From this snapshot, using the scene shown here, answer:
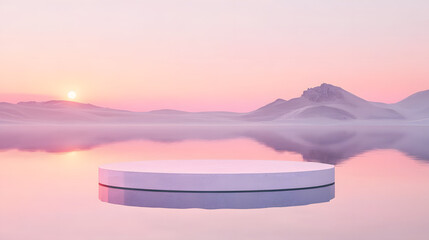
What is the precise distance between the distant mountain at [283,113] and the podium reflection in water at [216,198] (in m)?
106

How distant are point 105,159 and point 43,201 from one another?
11.0m

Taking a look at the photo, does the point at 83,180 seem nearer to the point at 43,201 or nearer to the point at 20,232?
the point at 43,201

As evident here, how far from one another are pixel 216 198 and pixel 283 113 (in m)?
152

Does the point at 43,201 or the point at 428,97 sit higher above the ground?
the point at 428,97

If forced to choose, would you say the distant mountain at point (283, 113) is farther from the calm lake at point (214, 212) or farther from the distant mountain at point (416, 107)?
the calm lake at point (214, 212)

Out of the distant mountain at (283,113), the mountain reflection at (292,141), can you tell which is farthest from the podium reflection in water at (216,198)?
the distant mountain at (283,113)

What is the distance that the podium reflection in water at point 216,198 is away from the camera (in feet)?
34.4

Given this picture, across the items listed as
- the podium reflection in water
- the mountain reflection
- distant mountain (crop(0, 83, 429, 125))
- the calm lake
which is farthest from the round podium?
distant mountain (crop(0, 83, 429, 125))

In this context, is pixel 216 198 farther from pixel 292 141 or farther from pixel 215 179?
pixel 292 141

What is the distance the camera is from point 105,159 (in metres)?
22.4

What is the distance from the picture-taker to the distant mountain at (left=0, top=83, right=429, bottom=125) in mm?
125812

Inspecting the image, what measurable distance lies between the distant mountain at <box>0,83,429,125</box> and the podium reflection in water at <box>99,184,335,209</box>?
347 ft

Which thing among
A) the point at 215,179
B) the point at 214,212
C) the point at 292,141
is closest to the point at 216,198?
the point at 215,179

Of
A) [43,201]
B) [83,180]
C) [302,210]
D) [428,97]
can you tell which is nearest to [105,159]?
[83,180]
